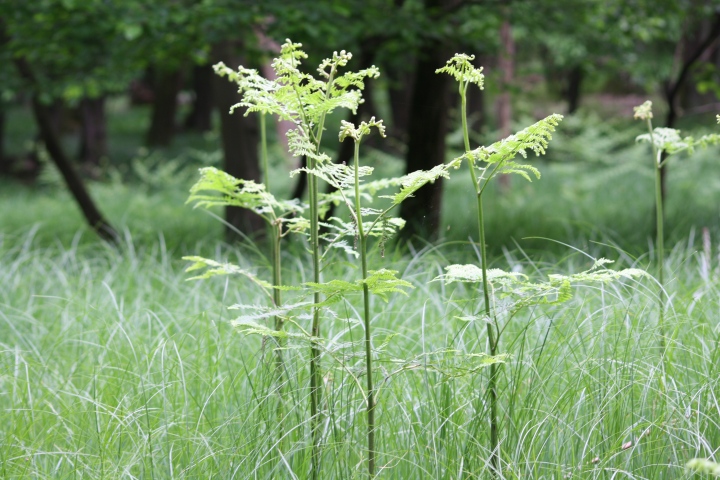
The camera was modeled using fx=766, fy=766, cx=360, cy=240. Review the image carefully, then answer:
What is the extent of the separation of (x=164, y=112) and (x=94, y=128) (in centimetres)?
347

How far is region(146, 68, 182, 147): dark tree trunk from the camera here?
69.3 ft

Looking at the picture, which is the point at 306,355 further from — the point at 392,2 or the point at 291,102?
the point at 392,2

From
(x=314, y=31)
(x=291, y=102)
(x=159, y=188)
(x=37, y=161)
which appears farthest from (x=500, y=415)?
(x=37, y=161)

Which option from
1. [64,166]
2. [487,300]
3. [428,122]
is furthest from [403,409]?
[64,166]

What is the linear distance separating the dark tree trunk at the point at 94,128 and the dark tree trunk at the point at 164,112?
9.44 feet

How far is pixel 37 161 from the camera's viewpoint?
65.2ft

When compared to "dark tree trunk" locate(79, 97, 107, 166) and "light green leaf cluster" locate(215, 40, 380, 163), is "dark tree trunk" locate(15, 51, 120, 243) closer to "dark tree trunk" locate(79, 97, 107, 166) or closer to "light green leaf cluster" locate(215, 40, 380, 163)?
"light green leaf cluster" locate(215, 40, 380, 163)

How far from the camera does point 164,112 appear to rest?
70.8 ft

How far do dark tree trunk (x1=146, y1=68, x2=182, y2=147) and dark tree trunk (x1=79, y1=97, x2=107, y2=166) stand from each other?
9.44 feet

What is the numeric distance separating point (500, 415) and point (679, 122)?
21.0 meters

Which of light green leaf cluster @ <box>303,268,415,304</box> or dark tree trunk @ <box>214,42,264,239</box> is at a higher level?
dark tree trunk @ <box>214,42,264,239</box>

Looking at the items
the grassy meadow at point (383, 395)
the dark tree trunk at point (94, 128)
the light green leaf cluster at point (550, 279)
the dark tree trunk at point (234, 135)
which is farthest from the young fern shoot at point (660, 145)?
the dark tree trunk at point (94, 128)

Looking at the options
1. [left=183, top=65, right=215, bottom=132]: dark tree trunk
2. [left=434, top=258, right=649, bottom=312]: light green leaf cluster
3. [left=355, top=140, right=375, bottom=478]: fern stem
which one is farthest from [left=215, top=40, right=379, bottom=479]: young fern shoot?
[left=183, top=65, right=215, bottom=132]: dark tree trunk

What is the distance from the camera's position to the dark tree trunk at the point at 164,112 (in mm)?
21109
